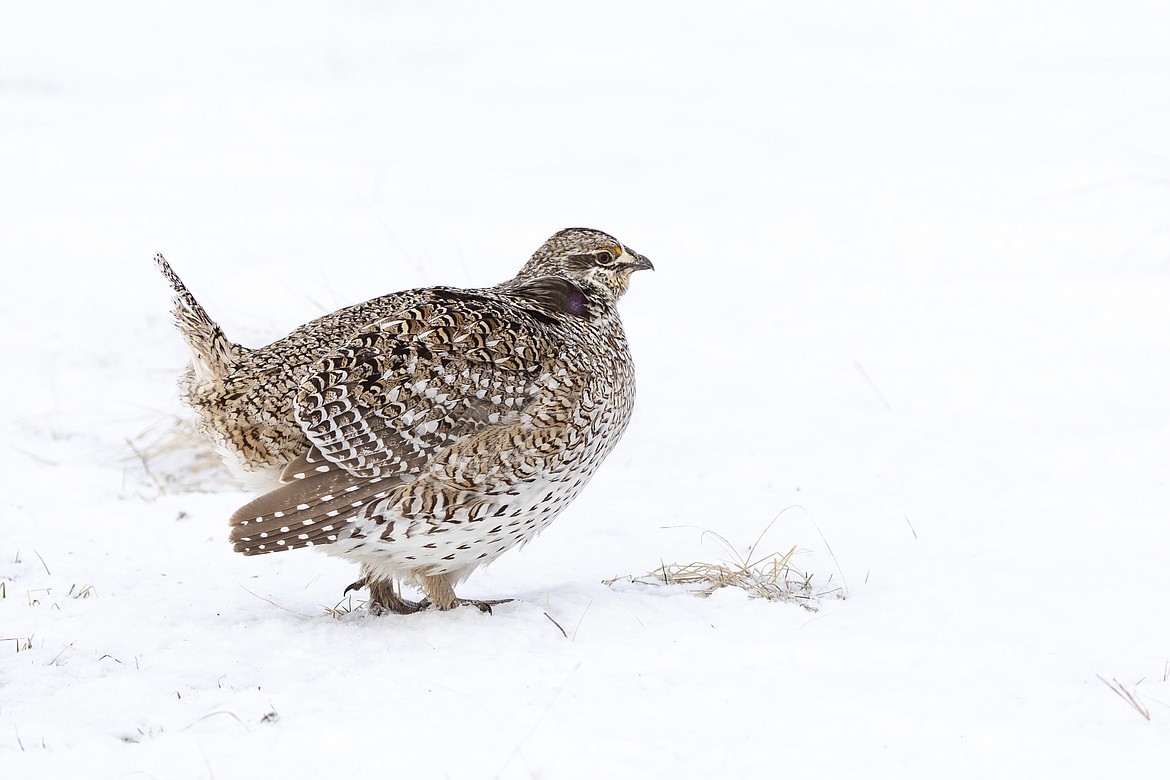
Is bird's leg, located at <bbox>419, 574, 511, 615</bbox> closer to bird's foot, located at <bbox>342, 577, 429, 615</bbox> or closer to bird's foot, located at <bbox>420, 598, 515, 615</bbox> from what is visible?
bird's foot, located at <bbox>420, 598, 515, 615</bbox>

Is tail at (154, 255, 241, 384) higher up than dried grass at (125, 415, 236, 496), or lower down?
higher up

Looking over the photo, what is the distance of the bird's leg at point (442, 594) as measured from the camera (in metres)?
4.23

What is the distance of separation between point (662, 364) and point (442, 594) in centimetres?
348

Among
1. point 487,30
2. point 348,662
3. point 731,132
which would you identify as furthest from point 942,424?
point 487,30

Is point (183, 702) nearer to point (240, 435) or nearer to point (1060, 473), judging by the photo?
point (240, 435)

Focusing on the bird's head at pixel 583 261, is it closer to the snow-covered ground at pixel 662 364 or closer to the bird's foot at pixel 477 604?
the snow-covered ground at pixel 662 364

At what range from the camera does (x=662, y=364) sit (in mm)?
7484

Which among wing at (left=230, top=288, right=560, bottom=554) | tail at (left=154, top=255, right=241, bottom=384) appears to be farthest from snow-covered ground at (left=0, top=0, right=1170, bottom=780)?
tail at (left=154, top=255, right=241, bottom=384)

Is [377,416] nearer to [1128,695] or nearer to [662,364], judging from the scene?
[1128,695]

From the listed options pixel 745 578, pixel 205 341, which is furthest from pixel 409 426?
pixel 745 578

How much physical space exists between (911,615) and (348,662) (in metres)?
1.92

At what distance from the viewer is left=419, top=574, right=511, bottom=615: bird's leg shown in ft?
13.9

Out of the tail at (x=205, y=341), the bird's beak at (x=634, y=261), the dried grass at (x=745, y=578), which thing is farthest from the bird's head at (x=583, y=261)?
the tail at (x=205, y=341)

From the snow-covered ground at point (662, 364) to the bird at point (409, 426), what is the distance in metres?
0.36
